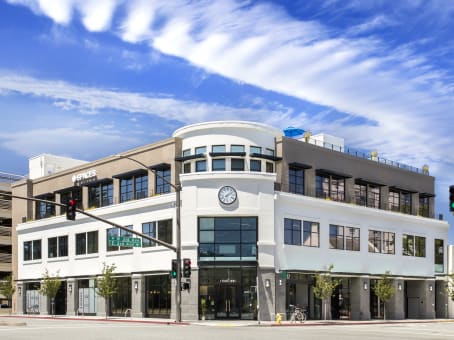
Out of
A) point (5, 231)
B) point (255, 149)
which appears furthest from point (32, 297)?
point (255, 149)

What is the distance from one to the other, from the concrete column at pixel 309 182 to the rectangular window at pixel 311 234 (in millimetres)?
2804

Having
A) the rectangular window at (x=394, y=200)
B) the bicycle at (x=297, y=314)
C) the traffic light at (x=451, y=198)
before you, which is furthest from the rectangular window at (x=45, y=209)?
the traffic light at (x=451, y=198)

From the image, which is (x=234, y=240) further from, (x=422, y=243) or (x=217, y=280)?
(x=422, y=243)

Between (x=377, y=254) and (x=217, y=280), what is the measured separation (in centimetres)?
1883

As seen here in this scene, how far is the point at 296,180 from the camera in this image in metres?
60.8

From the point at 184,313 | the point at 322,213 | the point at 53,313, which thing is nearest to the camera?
the point at 184,313

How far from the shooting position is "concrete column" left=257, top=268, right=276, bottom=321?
177ft

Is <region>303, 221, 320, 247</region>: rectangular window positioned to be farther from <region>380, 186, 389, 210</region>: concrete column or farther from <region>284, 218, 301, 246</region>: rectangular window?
<region>380, 186, 389, 210</region>: concrete column

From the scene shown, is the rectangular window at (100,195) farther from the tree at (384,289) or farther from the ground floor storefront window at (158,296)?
the tree at (384,289)

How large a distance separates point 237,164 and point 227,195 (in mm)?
3336

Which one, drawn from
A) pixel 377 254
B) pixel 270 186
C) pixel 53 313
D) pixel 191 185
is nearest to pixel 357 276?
pixel 377 254

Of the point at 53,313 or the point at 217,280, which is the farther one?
the point at 53,313

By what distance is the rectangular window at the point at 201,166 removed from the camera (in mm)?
57750

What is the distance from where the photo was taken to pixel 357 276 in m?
63.5
